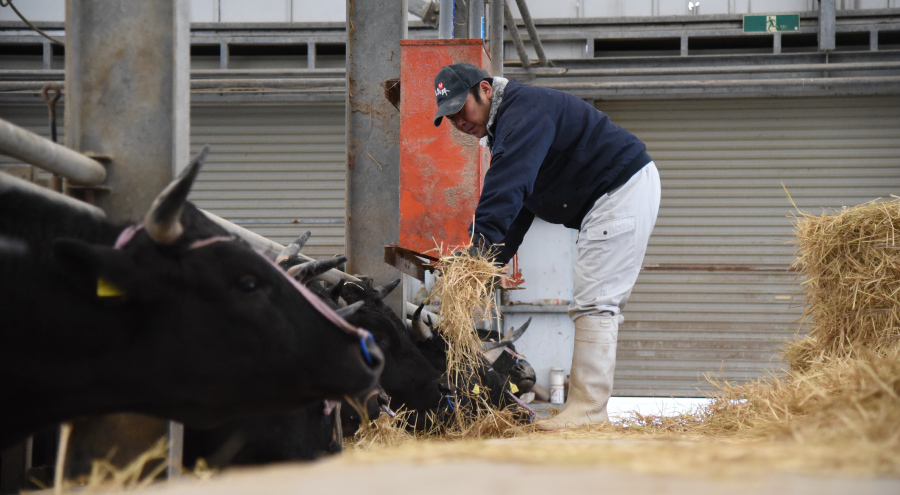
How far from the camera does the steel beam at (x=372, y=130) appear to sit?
545 centimetres

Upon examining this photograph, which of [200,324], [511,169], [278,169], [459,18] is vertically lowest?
[200,324]

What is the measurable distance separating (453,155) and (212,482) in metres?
4.52

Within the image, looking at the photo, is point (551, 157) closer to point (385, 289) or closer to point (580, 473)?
point (385, 289)

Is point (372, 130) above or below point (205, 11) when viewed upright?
below

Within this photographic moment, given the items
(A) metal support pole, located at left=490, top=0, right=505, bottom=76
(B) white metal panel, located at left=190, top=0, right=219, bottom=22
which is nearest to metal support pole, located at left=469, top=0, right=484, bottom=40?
(A) metal support pole, located at left=490, top=0, right=505, bottom=76

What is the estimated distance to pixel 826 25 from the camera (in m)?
10.0

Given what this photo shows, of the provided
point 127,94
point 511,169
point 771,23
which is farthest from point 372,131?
point 771,23

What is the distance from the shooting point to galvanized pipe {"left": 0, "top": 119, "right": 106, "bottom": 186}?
2.35m

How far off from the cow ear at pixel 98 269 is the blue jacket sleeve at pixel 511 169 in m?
1.93

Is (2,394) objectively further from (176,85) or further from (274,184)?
(274,184)

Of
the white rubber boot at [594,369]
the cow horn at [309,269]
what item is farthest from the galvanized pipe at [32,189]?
the white rubber boot at [594,369]

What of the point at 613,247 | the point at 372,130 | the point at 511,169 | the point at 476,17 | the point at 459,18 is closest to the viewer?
the point at 511,169

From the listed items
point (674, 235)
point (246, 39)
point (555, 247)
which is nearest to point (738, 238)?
point (674, 235)

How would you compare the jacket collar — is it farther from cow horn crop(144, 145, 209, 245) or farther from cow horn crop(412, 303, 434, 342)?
cow horn crop(144, 145, 209, 245)
